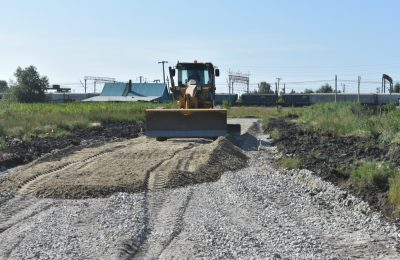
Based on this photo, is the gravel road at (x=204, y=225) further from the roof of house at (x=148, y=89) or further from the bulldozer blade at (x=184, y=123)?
the roof of house at (x=148, y=89)

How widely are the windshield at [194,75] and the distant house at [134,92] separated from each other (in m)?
55.1

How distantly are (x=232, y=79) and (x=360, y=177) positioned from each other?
9510cm

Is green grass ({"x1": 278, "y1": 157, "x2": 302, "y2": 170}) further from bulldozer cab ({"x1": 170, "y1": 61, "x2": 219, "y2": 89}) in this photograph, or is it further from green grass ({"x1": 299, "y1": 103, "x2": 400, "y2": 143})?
bulldozer cab ({"x1": 170, "y1": 61, "x2": 219, "y2": 89})

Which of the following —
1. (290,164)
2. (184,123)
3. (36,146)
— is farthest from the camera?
(184,123)

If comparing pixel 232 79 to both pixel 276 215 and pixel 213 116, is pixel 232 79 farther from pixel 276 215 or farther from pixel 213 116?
pixel 276 215

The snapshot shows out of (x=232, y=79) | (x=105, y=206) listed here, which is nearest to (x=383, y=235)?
(x=105, y=206)

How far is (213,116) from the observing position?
70.4 ft

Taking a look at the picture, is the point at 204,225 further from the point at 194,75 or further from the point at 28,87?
the point at 28,87

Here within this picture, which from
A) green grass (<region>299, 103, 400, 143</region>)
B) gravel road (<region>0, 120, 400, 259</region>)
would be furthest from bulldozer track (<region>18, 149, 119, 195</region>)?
green grass (<region>299, 103, 400, 143</region>)

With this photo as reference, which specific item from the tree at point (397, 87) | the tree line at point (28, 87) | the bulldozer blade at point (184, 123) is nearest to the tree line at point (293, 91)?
the tree at point (397, 87)

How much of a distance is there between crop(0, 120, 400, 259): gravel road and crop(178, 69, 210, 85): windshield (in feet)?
44.7

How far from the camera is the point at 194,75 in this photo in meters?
25.5

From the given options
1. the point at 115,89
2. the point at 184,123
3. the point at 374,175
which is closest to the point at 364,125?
the point at 184,123

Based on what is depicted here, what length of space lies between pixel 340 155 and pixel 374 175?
6235 millimetres
